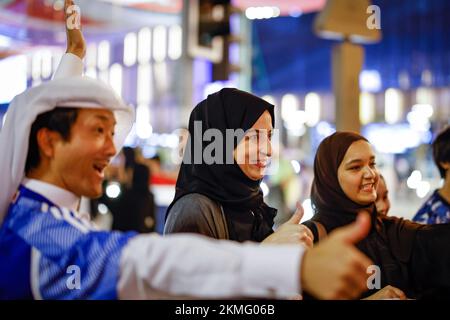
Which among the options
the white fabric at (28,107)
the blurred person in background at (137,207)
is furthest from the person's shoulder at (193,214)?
the blurred person in background at (137,207)

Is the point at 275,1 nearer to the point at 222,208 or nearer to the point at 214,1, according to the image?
the point at 214,1

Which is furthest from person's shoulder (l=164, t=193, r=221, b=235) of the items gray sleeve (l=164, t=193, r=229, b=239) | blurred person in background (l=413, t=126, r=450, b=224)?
blurred person in background (l=413, t=126, r=450, b=224)

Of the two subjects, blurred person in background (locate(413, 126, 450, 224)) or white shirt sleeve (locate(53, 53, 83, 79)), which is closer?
white shirt sleeve (locate(53, 53, 83, 79))

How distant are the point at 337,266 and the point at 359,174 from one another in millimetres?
1116

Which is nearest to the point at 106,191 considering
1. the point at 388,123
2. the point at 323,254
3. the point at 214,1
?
the point at 214,1

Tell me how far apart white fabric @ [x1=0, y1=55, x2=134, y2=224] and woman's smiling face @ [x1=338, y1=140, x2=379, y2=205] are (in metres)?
1.02

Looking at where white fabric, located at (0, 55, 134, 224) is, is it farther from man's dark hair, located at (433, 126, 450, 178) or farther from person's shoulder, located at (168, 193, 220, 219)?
man's dark hair, located at (433, 126, 450, 178)

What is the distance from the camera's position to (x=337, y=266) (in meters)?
1.07

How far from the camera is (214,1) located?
14.1ft

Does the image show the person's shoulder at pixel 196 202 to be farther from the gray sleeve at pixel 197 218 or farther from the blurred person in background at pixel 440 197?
the blurred person in background at pixel 440 197

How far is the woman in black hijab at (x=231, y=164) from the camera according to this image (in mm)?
1822

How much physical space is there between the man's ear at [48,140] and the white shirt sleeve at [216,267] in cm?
37

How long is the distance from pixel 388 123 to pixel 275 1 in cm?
1019

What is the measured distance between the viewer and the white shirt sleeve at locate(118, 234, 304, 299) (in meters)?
→ 1.13
